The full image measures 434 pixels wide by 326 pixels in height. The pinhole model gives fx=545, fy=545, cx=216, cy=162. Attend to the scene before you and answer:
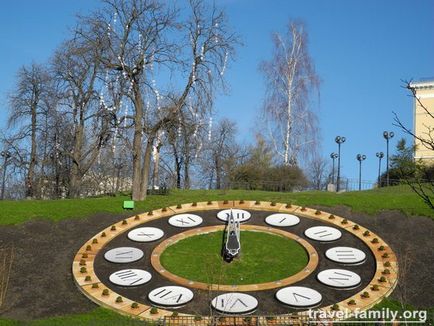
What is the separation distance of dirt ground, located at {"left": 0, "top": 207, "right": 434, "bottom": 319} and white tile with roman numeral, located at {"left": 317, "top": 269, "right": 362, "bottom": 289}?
1.25 metres

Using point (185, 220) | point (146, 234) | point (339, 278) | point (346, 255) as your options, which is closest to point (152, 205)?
point (185, 220)

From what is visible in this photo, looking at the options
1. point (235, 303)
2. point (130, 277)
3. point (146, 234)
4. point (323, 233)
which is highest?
point (323, 233)

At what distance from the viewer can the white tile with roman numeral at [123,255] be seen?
61.5 feet

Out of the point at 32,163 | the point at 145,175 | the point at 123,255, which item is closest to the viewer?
the point at 123,255

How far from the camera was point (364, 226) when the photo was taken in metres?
20.6

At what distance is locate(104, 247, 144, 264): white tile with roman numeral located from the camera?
1873 centimetres

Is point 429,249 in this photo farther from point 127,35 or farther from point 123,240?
point 127,35

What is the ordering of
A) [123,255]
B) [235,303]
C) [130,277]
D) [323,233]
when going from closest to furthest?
[235,303] → [130,277] → [123,255] → [323,233]

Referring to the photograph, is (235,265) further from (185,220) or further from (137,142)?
(137,142)

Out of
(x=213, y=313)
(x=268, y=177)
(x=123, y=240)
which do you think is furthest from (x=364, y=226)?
(x=268, y=177)

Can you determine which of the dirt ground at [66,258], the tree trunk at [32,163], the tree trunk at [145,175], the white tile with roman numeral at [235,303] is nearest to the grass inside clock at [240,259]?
the white tile with roman numeral at [235,303]

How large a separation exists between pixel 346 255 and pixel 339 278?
4.58ft

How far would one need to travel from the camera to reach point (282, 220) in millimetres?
21250

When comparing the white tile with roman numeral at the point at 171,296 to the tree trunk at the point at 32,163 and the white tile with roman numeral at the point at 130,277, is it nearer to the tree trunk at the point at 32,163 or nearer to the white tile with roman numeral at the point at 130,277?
the white tile with roman numeral at the point at 130,277
